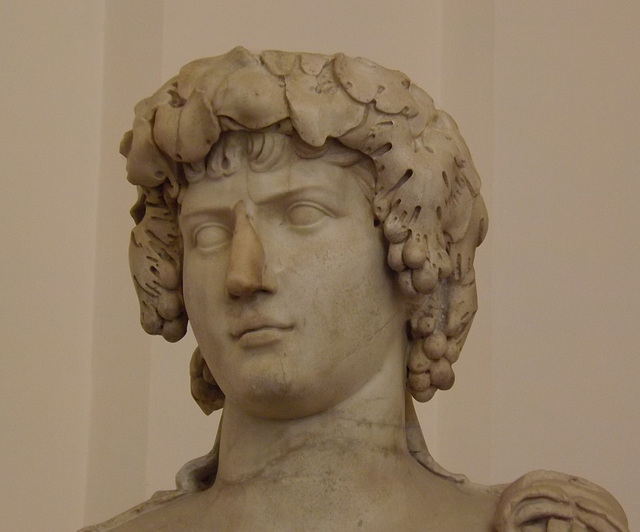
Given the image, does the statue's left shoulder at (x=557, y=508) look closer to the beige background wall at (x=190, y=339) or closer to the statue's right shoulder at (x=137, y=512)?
the statue's right shoulder at (x=137, y=512)

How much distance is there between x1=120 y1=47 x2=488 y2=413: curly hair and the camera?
9.30 ft

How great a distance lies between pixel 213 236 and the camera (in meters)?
2.91

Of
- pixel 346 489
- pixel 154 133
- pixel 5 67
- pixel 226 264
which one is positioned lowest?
pixel 346 489

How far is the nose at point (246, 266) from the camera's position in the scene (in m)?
2.76

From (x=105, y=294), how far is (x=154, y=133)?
51.8 inches

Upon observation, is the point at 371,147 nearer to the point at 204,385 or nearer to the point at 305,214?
the point at 305,214

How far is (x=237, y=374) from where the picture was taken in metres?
2.82

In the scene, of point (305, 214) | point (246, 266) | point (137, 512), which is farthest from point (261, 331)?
point (137, 512)

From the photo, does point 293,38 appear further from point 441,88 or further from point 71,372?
point 71,372

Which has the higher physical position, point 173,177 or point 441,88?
point 441,88

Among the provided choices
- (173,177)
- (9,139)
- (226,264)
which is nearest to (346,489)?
(226,264)

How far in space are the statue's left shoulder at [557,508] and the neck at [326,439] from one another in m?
0.24

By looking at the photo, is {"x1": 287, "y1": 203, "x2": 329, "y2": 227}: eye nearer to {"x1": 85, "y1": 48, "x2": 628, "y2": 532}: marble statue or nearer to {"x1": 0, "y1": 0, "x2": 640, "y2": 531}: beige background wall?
{"x1": 85, "y1": 48, "x2": 628, "y2": 532}: marble statue

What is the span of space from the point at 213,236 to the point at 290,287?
20 cm
